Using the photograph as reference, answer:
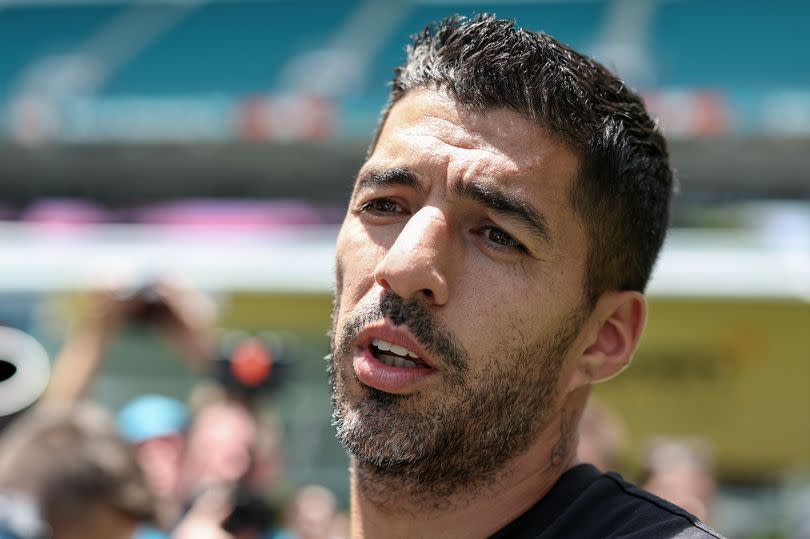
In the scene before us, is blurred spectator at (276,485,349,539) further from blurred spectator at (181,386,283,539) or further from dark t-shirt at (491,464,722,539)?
dark t-shirt at (491,464,722,539)

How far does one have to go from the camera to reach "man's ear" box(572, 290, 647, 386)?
1593 mm

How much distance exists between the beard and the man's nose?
0.07ft

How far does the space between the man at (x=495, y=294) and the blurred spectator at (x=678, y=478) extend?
74.4 inches

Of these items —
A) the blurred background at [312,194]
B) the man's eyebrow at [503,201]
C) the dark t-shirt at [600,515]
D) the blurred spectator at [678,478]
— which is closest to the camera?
the dark t-shirt at [600,515]

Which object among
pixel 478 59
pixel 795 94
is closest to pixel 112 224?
pixel 795 94

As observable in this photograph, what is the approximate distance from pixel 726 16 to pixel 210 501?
2020cm

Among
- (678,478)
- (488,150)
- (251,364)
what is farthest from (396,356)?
(678,478)

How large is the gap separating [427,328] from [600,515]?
36 centimetres

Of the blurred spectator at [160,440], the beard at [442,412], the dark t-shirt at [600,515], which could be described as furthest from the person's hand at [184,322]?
the dark t-shirt at [600,515]

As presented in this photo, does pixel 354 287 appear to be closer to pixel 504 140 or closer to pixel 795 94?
pixel 504 140

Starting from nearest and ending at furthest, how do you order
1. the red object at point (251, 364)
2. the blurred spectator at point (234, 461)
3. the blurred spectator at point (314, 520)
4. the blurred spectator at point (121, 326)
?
the blurred spectator at point (234, 461)
the blurred spectator at point (121, 326)
the red object at point (251, 364)
the blurred spectator at point (314, 520)

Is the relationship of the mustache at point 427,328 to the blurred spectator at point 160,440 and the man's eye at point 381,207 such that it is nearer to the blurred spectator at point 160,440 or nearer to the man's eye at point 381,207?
the man's eye at point 381,207

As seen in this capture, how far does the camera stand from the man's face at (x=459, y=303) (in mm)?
1434

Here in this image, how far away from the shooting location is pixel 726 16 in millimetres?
20859
